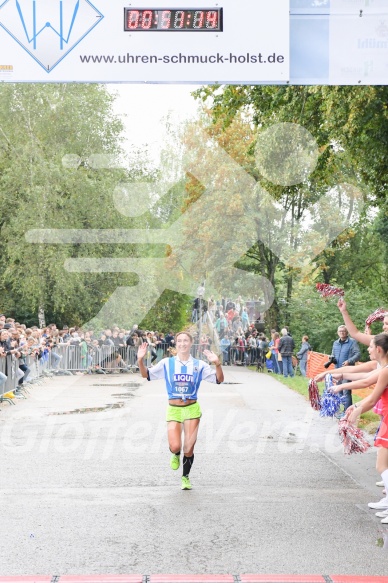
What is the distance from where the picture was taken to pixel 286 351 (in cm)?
3222

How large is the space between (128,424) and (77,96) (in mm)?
36421

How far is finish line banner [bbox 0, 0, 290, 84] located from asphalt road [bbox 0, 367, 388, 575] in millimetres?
4248

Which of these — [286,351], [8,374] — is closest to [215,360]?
[8,374]

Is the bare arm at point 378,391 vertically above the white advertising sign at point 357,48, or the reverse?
the white advertising sign at point 357,48

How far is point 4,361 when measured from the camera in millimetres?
20938

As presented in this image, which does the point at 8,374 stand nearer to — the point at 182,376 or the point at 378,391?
the point at 182,376

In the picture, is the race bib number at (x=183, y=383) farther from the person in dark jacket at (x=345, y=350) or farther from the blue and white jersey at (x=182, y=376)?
the person in dark jacket at (x=345, y=350)

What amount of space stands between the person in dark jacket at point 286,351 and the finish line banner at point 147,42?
21439 millimetres

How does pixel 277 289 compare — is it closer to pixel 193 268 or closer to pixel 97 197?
pixel 193 268

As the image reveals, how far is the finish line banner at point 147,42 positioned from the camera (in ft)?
34.4

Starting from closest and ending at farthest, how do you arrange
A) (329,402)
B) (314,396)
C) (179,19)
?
(329,402) → (314,396) → (179,19)

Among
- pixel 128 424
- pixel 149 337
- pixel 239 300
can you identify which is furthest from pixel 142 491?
pixel 239 300

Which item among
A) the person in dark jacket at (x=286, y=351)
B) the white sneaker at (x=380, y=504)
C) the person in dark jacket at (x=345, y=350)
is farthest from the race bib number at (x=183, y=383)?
the person in dark jacket at (x=286, y=351)

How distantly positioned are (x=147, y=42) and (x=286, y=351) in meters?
22.4
